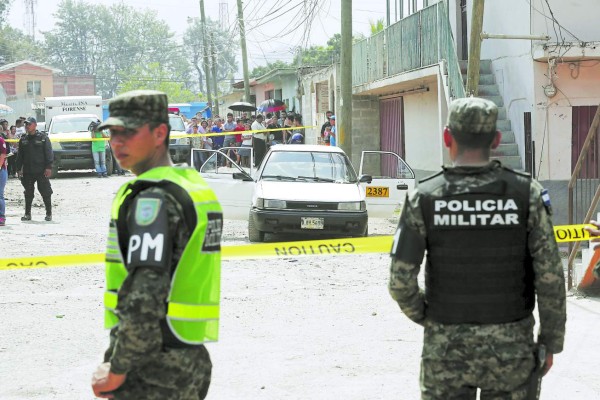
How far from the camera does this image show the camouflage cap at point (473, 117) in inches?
147

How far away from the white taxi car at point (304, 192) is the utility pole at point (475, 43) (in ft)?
6.79

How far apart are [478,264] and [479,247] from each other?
0.06m

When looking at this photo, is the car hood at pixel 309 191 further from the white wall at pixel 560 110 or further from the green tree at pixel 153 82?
the green tree at pixel 153 82

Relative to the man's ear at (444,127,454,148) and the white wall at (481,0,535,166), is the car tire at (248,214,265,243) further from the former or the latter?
the man's ear at (444,127,454,148)

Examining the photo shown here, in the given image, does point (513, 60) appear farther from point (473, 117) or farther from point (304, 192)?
point (473, 117)

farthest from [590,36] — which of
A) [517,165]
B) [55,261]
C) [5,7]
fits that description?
[5,7]

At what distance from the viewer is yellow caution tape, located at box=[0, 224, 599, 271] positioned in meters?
8.88

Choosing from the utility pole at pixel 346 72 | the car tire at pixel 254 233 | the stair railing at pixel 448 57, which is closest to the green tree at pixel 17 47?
the utility pole at pixel 346 72

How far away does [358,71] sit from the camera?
92.3 feet

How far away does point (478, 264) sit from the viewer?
3725mm

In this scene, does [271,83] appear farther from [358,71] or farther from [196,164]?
[196,164]

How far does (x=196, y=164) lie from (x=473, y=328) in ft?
49.6

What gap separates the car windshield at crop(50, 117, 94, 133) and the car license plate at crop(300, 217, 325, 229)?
62.9 ft

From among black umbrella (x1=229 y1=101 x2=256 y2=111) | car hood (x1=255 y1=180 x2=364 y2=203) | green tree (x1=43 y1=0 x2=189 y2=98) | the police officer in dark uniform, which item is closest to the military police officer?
car hood (x1=255 y1=180 x2=364 y2=203)
